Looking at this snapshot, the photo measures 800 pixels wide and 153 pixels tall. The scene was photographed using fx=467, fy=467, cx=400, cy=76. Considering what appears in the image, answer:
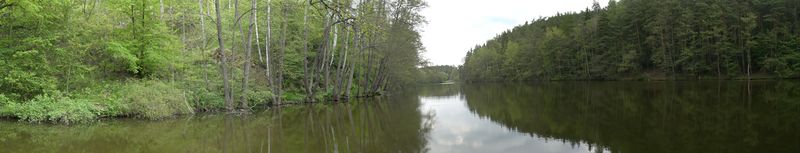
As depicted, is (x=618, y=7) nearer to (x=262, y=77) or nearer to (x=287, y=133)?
(x=262, y=77)

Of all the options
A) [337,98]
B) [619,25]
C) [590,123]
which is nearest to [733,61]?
[619,25]

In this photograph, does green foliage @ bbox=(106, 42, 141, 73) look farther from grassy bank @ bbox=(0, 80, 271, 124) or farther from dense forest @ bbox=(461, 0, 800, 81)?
dense forest @ bbox=(461, 0, 800, 81)

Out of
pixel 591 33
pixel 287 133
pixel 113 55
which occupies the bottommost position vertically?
pixel 287 133

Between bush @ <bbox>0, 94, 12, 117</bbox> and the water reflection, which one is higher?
bush @ <bbox>0, 94, 12, 117</bbox>

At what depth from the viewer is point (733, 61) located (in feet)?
160

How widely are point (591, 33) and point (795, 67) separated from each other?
2930 cm

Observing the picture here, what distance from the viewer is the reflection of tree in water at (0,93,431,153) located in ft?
28.7

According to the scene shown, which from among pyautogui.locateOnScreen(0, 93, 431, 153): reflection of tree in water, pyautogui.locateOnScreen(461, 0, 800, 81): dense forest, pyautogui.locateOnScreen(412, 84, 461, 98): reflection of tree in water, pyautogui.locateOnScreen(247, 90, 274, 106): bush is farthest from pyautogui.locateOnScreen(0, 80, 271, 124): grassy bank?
pyautogui.locateOnScreen(461, 0, 800, 81): dense forest

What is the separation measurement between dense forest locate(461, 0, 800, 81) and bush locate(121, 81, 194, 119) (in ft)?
156

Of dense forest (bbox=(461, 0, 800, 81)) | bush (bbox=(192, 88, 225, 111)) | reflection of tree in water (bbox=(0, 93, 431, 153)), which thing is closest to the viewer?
reflection of tree in water (bbox=(0, 93, 431, 153))

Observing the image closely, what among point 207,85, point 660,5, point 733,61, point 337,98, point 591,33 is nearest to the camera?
point 207,85

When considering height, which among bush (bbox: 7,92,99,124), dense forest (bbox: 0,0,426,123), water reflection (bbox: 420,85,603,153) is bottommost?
water reflection (bbox: 420,85,603,153)

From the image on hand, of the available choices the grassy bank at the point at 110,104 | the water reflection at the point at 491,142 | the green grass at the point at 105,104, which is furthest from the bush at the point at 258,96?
the water reflection at the point at 491,142

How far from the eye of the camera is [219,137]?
10.5 metres
